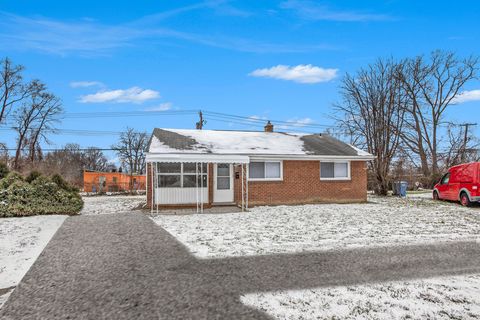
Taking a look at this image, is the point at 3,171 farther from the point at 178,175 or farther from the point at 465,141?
the point at 465,141

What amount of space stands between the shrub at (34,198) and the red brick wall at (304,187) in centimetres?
712

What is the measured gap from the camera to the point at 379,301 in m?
4.65

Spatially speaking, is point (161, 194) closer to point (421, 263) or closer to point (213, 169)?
point (213, 169)

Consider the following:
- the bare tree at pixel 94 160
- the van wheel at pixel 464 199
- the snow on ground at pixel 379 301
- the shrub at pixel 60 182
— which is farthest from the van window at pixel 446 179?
the bare tree at pixel 94 160

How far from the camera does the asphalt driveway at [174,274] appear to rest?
4410 millimetres

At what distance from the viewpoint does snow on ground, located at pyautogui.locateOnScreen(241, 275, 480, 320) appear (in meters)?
4.27

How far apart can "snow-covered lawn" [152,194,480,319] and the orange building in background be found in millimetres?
24180

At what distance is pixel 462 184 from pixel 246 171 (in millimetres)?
10114

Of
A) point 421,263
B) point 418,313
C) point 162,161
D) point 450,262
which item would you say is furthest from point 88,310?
point 162,161

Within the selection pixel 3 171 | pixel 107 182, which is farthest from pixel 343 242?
pixel 107 182

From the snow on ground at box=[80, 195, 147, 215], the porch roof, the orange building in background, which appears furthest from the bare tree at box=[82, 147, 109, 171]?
the porch roof

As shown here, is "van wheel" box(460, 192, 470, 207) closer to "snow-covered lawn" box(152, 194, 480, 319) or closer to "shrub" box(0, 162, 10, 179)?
"snow-covered lawn" box(152, 194, 480, 319)

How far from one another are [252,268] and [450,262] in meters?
3.60

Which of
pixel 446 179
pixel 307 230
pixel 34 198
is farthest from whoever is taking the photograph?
pixel 446 179
